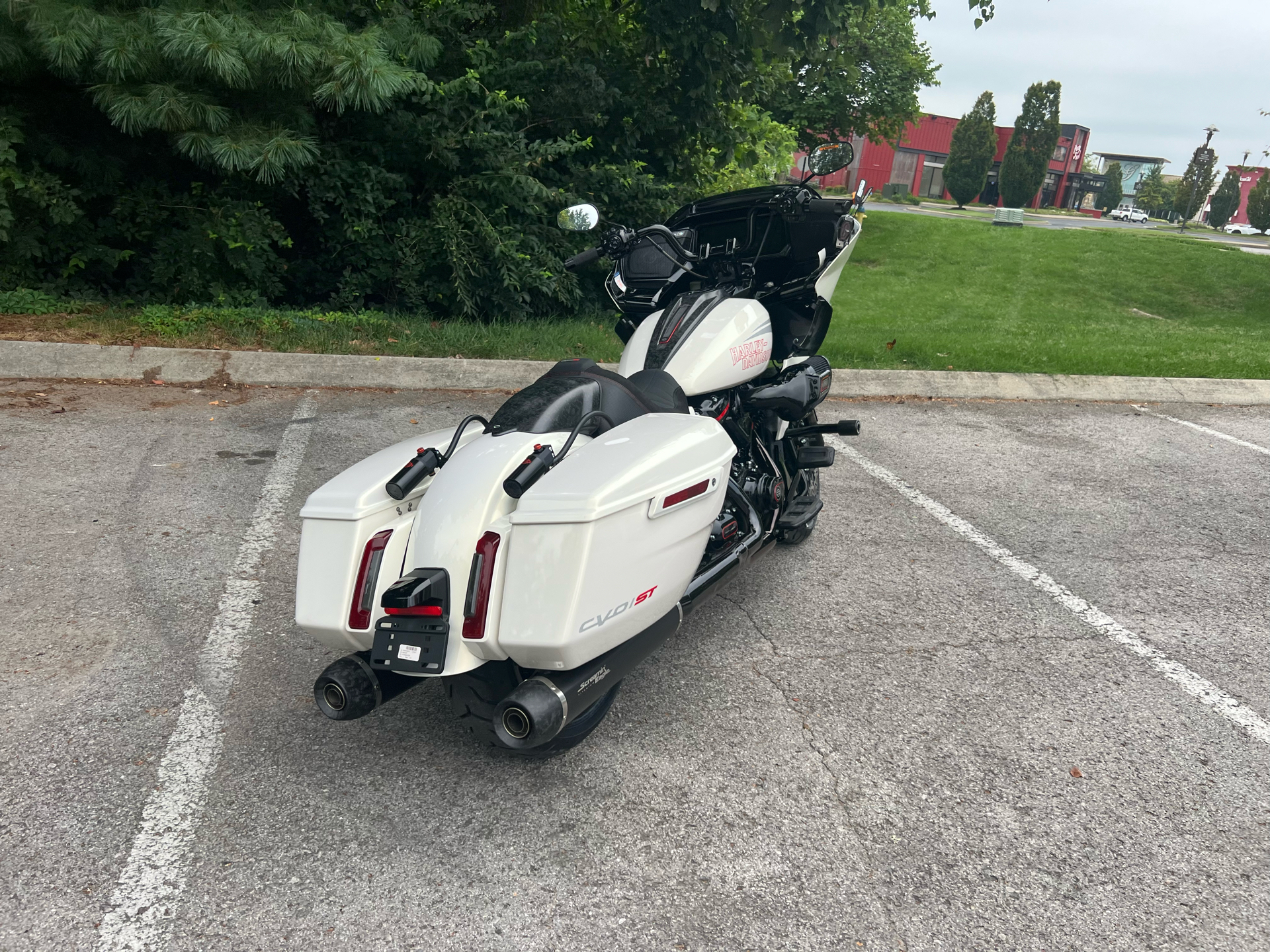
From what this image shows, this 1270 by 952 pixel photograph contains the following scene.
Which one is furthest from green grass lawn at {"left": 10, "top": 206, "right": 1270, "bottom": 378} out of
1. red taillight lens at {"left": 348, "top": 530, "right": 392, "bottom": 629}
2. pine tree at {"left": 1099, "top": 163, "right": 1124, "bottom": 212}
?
pine tree at {"left": 1099, "top": 163, "right": 1124, "bottom": 212}

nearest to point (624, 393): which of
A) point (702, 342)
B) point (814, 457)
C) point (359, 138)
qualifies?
point (702, 342)

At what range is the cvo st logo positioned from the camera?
2138 mm

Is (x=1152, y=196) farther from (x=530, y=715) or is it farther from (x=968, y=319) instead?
(x=530, y=715)

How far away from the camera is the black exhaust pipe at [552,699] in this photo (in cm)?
208

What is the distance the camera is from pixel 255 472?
4949 millimetres

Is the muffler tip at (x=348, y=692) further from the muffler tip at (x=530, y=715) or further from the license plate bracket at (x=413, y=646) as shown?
the muffler tip at (x=530, y=715)

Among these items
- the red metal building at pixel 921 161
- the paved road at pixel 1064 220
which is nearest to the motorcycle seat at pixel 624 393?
the paved road at pixel 1064 220

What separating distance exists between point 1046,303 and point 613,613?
13.4m

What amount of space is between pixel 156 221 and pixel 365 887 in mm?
7492

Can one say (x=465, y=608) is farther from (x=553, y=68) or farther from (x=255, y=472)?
(x=553, y=68)

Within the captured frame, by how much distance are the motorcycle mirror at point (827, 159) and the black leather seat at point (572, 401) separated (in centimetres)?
167

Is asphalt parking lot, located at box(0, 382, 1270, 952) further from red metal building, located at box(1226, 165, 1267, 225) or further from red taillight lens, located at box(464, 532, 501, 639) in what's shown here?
red metal building, located at box(1226, 165, 1267, 225)

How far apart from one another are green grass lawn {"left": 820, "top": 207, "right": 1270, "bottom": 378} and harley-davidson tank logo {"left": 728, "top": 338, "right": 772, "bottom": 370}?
4.42 metres

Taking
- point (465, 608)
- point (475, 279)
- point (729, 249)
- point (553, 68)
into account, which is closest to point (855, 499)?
point (729, 249)
